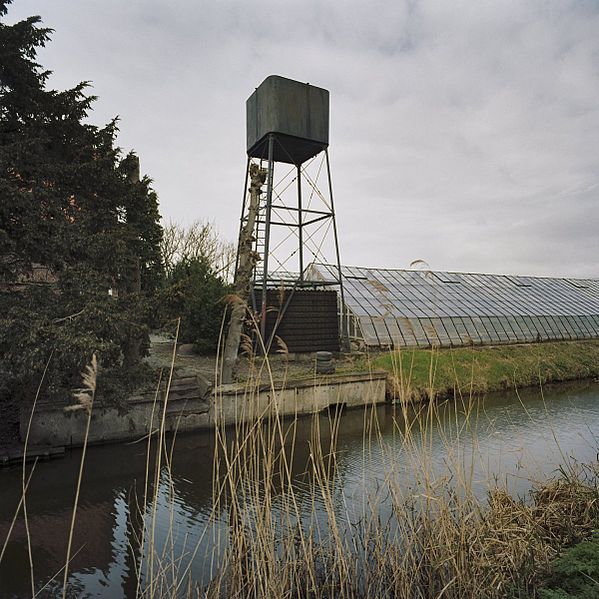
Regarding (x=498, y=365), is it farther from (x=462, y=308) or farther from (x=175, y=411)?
(x=175, y=411)

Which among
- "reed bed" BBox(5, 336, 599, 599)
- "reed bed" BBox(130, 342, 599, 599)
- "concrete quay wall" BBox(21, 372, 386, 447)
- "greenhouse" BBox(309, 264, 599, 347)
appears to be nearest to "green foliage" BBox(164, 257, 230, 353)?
"greenhouse" BBox(309, 264, 599, 347)

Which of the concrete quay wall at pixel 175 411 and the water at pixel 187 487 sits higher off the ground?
the concrete quay wall at pixel 175 411

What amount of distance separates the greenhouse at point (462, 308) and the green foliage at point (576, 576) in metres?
11.3

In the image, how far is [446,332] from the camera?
16062mm

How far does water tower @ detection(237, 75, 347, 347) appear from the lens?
12.7 metres

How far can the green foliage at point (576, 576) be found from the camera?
8.34 ft

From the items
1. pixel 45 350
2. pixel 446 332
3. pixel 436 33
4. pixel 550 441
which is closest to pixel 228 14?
pixel 436 33

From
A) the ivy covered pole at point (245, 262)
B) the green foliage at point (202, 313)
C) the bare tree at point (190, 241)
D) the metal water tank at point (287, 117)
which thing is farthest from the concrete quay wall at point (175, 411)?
the bare tree at point (190, 241)

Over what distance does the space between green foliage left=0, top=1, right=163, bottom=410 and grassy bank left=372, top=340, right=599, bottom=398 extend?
7376 millimetres

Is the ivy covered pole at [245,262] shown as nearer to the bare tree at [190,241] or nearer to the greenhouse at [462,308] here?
the greenhouse at [462,308]

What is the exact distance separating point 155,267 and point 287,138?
8.38m

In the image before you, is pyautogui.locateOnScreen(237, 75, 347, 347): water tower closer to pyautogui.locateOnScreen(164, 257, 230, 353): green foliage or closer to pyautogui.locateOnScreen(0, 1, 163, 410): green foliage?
pyautogui.locateOnScreen(164, 257, 230, 353): green foliage

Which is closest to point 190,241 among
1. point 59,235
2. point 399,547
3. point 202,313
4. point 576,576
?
point 202,313

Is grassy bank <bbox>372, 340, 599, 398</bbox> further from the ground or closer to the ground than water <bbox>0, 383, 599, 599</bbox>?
further from the ground
